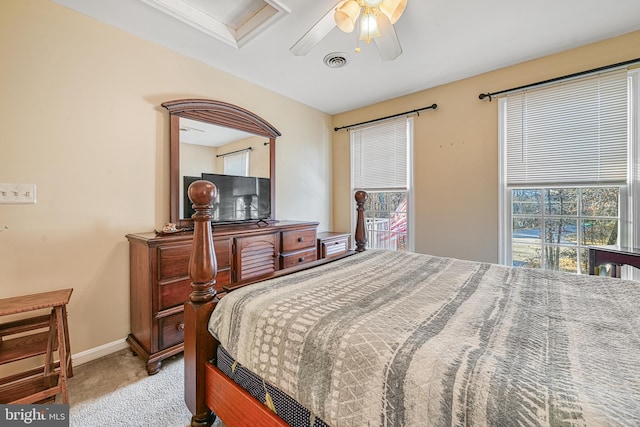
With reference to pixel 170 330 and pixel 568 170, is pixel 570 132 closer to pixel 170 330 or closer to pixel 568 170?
pixel 568 170

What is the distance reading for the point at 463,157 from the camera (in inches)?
112

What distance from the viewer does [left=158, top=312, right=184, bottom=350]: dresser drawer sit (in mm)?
1803

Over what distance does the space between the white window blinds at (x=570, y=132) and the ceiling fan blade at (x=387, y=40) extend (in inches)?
59.9

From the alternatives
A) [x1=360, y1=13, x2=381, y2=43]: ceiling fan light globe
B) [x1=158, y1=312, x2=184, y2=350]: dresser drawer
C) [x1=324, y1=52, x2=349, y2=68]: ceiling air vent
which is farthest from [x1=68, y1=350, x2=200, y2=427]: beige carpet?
[x1=324, y1=52, x2=349, y2=68]: ceiling air vent

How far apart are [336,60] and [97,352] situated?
127 inches

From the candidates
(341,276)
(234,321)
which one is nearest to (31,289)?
(234,321)

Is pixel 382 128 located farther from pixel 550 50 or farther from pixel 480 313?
pixel 480 313

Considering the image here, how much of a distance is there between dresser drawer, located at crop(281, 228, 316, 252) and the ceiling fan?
5.51ft

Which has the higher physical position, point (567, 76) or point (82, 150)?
point (567, 76)

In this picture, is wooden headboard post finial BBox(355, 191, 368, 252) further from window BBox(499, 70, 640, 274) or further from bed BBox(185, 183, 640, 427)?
window BBox(499, 70, 640, 274)

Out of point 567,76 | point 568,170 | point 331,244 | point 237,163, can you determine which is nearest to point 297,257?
point 331,244

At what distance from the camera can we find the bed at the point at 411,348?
1.80 feet

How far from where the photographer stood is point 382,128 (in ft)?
11.5

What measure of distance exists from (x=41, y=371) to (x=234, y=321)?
171 centimetres
